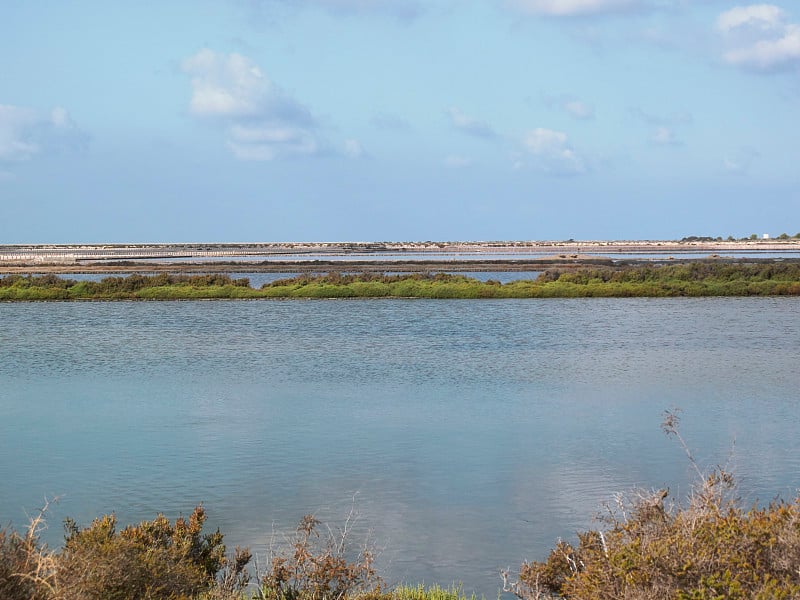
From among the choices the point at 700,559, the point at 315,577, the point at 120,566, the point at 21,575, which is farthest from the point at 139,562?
the point at 700,559

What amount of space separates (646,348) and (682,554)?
17.8 m

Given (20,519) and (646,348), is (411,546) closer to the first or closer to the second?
(20,519)

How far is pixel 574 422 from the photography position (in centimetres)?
1328

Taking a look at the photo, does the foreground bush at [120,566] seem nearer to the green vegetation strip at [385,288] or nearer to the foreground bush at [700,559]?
the foreground bush at [700,559]

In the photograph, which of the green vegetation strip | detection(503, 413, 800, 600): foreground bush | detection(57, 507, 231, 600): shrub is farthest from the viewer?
the green vegetation strip

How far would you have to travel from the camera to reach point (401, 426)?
1309cm

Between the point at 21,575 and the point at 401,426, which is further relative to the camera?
the point at 401,426

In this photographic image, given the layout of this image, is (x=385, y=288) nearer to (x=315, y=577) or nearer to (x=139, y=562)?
(x=315, y=577)

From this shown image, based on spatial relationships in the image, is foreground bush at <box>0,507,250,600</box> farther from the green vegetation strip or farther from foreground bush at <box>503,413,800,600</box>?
the green vegetation strip

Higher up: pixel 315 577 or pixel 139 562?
pixel 139 562

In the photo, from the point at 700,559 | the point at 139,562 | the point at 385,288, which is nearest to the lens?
the point at 700,559

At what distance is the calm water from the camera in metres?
9.02

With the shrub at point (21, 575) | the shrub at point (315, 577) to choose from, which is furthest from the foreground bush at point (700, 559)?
the shrub at point (21, 575)

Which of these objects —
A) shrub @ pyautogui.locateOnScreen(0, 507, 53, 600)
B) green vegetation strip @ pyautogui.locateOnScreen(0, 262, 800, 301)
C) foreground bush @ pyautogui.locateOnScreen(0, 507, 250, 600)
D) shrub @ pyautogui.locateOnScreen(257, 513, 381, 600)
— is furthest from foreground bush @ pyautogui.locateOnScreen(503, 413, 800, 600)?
green vegetation strip @ pyautogui.locateOnScreen(0, 262, 800, 301)
